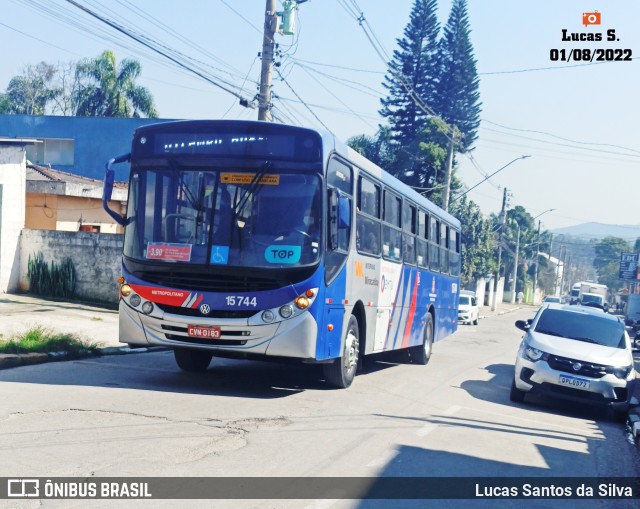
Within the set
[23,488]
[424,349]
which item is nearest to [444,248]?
[424,349]

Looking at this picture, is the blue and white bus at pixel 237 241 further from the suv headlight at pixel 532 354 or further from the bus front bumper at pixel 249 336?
the suv headlight at pixel 532 354

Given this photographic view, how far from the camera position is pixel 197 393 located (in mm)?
10875

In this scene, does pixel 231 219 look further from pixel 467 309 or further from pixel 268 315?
pixel 467 309

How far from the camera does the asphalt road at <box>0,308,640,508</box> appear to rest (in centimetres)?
705

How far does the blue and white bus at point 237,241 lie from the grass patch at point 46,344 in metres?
2.67

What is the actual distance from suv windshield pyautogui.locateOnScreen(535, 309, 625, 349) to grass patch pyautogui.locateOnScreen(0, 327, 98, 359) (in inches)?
289

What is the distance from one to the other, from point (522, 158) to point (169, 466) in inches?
1366

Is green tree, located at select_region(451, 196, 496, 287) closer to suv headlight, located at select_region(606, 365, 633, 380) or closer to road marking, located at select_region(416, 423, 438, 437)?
suv headlight, located at select_region(606, 365, 633, 380)

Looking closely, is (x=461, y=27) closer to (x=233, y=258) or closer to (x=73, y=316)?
(x=73, y=316)

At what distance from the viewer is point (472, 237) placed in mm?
59938

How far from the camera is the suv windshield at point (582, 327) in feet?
45.1

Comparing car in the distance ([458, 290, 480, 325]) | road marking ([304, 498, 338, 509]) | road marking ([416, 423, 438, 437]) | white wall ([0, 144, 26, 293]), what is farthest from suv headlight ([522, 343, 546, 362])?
car in the distance ([458, 290, 480, 325])

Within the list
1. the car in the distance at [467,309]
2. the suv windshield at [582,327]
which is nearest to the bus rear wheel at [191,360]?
the suv windshield at [582,327]

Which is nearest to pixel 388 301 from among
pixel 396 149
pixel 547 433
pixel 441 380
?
pixel 441 380
